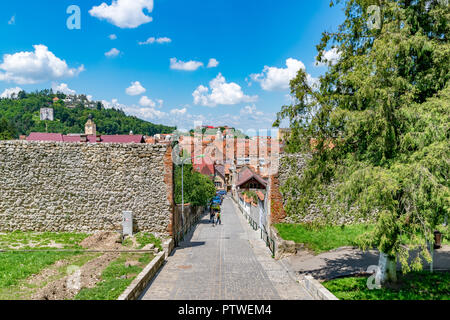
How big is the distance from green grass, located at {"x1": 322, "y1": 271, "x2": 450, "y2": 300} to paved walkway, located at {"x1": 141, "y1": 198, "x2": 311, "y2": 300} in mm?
1038

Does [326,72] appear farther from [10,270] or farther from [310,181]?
[10,270]

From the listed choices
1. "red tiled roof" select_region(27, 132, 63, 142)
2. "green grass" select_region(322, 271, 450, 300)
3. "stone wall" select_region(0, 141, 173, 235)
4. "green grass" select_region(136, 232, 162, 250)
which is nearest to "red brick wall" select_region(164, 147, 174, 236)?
"stone wall" select_region(0, 141, 173, 235)

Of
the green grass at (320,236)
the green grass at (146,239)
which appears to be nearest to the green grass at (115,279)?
the green grass at (146,239)

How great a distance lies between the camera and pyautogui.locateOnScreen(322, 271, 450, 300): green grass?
803cm

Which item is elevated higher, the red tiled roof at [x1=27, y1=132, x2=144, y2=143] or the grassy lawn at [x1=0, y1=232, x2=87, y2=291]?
the red tiled roof at [x1=27, y1=132, x2=144, y2=143]

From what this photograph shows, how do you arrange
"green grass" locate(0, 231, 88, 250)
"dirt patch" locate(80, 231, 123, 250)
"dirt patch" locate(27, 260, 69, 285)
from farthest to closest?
"dirt patch" locate(80, 231, 123, 250) → "green grass" locate(0, 231, 88, 250) → "dirt patch" locate(27, 260, 69, 285)

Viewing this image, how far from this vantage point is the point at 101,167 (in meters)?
14.5

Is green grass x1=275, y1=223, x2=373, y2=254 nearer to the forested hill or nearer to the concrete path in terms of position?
the concrete path

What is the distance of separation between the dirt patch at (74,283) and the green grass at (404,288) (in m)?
6.55

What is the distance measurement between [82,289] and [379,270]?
26.2ft

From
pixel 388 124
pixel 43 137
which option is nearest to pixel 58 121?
pixel 43 137

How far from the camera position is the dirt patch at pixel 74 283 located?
294 inches

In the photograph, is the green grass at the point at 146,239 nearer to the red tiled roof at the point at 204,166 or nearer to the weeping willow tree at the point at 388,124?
the weeping willow tree at the point at 388,124

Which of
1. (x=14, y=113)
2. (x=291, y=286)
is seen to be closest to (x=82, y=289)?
(x=291, y=286)
